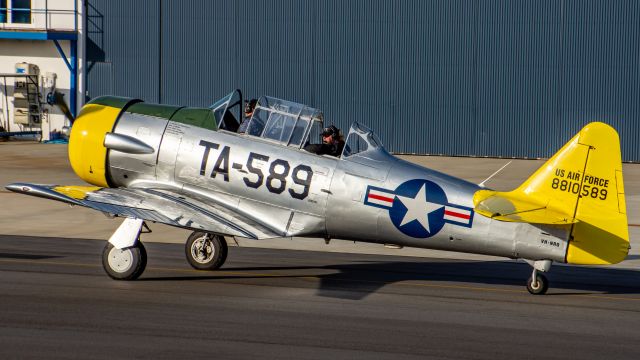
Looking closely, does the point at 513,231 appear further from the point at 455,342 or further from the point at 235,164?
the point at 235,164

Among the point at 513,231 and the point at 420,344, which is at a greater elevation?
the point at 513,231

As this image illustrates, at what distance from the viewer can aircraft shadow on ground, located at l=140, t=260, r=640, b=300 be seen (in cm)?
1357

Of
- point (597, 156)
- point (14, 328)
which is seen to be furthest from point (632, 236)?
point (14, 328)

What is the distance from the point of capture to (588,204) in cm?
1205

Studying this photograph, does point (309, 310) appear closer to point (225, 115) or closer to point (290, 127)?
point (290, 127)

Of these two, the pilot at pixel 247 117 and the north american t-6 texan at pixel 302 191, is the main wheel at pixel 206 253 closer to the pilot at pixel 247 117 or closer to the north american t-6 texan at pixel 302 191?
the north american t-6 texan at pixel 302 191

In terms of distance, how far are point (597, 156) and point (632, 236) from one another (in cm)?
799

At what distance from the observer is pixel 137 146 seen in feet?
45.1

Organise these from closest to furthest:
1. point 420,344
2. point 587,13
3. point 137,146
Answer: point 420,344 < point 137,146 < point 587,13

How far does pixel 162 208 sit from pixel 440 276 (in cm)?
417

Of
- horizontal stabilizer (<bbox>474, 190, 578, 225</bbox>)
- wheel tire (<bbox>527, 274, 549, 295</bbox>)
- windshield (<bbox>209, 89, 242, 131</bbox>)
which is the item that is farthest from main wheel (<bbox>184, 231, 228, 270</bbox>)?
wheel tire (<bbox>527, 274, 549, 295</bbox>)

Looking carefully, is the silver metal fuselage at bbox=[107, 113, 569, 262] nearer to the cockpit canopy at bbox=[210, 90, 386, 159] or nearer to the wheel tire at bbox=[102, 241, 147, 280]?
the cockpit canopy at bbox=[210, 90, 386, 159]

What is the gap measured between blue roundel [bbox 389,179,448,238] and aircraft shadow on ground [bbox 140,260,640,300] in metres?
1.09

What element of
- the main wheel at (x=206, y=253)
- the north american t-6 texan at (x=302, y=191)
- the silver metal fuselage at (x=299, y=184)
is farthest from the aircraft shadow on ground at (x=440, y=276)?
the silver metal fuselage at (x=299, y=184)
